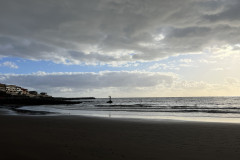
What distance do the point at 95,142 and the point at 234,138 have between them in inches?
252

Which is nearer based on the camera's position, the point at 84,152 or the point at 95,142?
the point at 84,152

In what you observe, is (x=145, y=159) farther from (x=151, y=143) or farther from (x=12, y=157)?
(x=12, y=157)

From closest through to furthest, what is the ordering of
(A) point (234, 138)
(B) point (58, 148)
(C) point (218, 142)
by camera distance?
1. (B) point (58, 148)
2. (C) point (218, 142)
3. (A) point (234, 138)

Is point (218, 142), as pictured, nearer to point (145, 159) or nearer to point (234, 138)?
point (234, 138)

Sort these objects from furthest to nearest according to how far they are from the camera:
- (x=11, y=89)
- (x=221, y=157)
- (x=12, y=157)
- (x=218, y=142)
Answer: (x=11, y=89)
(x=218, y=142)
(x=221, y=157)
(x=12, y=157)

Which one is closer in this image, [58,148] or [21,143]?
[58,148]

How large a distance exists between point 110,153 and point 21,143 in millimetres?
3668

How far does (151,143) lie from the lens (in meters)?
8.15

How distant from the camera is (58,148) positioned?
Result: 7.09 m

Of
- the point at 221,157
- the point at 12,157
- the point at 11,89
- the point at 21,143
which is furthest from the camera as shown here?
the point at 11,89

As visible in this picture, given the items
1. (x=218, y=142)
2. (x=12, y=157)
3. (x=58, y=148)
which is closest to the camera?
(x=12, y=157)

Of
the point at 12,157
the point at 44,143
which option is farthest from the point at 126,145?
the point at 12,157

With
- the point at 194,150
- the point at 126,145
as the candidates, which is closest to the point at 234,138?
the point at 194,150

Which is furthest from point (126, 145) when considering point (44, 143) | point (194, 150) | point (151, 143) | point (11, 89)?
point (11, 89)
